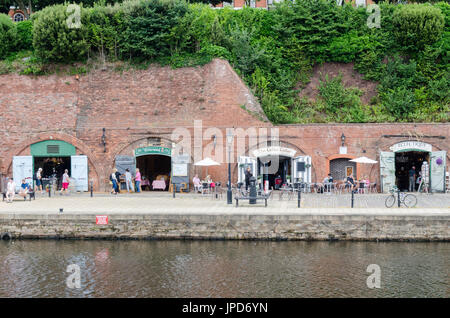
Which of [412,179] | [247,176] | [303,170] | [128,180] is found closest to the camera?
[247,176]

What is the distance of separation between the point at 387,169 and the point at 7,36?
22482mm

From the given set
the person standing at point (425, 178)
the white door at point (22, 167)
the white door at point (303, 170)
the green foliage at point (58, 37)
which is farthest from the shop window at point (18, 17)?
the person standing at point (425, 178)

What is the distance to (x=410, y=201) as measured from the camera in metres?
19.6

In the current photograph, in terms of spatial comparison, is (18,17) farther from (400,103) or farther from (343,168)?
(400,103)

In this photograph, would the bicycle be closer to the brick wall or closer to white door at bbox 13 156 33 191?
the brick wall

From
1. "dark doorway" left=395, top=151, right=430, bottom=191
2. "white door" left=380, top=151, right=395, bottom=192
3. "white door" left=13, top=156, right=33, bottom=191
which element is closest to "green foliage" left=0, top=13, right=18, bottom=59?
"white door" left=13, top=156, right=33, bottom=191

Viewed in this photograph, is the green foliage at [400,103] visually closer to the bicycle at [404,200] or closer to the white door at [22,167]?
the bicycle at [404,200]

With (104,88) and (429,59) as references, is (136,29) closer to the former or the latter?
(104,88)

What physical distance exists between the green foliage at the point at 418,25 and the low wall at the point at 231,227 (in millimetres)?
16646

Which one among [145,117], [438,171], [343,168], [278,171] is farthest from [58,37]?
[438,171]

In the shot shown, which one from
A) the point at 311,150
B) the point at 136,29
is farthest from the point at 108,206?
the point at 136,29

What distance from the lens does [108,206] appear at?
19.9 metres

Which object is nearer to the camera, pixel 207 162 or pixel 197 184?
pixel 207 162
